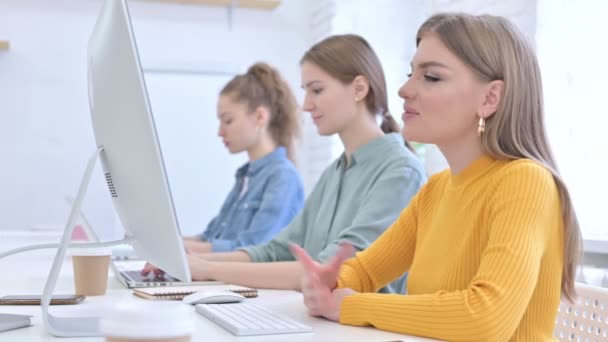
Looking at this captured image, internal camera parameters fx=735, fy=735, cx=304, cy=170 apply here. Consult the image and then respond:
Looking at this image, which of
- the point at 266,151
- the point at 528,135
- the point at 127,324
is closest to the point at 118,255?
the point at 266,151


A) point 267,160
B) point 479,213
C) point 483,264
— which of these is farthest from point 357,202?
point 267,160

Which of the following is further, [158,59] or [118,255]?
[158,59]

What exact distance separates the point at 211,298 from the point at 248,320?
23 centimetres

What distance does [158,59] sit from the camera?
410 cm

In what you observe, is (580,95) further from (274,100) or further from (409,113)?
(274,100)

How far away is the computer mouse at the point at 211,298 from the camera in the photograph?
4.50 ft

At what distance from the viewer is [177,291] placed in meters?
1.51

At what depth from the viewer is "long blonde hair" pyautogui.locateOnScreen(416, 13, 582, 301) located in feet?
4.31

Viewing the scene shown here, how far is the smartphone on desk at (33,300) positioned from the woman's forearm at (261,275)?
0.36 metres

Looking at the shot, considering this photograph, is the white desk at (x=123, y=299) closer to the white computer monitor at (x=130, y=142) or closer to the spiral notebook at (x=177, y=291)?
the spiral notebook at (x=177, y=291)

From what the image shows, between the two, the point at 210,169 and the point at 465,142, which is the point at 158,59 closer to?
the point at 210,169

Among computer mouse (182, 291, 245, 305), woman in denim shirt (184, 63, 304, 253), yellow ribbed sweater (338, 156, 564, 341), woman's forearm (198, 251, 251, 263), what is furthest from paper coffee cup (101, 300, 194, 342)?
woman in denim shirt (184, 63, 304, 253)

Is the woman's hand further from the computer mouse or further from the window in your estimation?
the window

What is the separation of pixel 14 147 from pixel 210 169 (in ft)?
3.45
